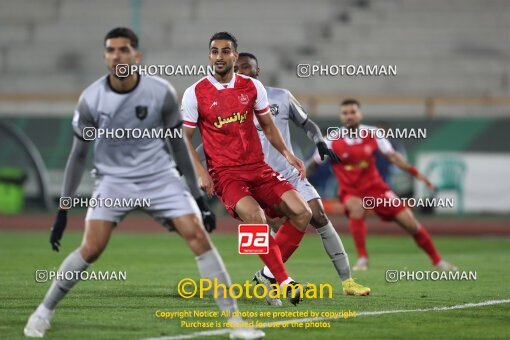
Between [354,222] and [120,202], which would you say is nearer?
[120,202]

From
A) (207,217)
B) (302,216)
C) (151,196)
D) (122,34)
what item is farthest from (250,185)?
(122,34)

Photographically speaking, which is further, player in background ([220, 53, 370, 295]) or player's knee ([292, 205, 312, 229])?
player in background ([220, 53, 370, 295])

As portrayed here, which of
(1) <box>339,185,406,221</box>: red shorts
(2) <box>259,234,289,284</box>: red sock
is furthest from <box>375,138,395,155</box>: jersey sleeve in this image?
(2) <box>259,234,289,284</box>: red sock

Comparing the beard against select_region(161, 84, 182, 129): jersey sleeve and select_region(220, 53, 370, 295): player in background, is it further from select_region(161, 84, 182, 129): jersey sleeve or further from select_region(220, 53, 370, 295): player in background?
select_region(161, 84, 182, 129): jersey sleeve

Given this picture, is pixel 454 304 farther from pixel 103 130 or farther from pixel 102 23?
pixel 102 23

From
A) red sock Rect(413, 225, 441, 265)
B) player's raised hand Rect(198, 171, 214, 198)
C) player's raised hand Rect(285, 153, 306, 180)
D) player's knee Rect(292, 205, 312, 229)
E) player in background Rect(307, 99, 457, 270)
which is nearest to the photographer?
player's raised hand Rect(198, 171, 214, 198)

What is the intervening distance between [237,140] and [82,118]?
210cm

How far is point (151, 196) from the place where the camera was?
755 centimetres

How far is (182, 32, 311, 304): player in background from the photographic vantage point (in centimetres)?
935

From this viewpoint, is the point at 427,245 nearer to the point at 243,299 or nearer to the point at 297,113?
the point at 297,113

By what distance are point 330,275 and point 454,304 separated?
3.50 m

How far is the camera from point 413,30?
104ft

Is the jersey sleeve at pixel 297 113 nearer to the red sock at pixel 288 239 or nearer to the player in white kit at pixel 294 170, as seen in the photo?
the player in white kit at pixel 294 170

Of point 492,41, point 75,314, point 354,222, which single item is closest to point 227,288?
point 75,314
